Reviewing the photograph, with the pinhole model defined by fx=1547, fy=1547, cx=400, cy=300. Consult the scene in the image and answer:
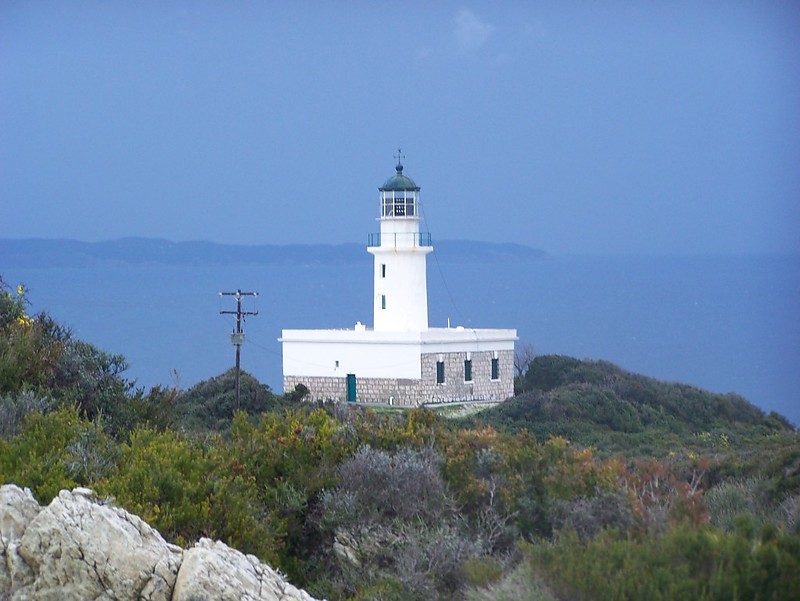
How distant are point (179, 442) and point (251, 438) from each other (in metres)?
0.88

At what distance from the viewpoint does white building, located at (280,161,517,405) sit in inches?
1432

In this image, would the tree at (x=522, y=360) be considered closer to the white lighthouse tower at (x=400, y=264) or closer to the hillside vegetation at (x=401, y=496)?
the white lighthouse tower at (x=400, y=264)

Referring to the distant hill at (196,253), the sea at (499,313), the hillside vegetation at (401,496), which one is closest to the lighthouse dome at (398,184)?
the sea at (499,313)

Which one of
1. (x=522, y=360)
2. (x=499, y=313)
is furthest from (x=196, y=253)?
(x=522, y=360)

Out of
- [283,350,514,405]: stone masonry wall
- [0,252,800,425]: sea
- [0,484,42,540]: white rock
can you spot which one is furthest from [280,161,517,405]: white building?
[0,484,42,540]: white rock

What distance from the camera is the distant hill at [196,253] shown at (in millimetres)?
136625

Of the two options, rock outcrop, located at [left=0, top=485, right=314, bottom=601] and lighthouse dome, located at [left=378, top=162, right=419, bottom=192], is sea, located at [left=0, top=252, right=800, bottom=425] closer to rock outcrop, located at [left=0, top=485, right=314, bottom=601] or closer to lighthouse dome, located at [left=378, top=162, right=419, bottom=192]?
lighthouse dome, located at [left=378, top=162, right=419, bottom=192]

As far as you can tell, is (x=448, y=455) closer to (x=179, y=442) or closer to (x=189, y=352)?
(x=179, y=442)

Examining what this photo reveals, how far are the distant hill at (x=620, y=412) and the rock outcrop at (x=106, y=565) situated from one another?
812 inches

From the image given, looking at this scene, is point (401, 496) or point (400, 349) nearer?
point (401, 496)

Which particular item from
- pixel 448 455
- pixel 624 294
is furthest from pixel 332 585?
pixel 624 294

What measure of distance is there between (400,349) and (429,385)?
1085 millimetres

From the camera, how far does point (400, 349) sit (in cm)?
3634

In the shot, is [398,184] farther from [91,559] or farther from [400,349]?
[91,559]
